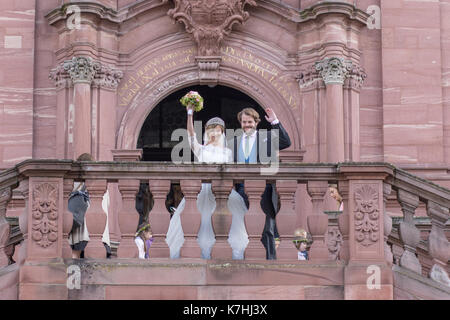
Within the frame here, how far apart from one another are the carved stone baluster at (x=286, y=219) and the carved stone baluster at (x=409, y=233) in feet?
3.32

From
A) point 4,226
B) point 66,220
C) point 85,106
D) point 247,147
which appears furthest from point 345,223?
point 85,106

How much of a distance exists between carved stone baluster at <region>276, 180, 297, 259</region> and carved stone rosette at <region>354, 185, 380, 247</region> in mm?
566

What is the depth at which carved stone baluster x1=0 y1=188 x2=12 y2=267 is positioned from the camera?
11.2m

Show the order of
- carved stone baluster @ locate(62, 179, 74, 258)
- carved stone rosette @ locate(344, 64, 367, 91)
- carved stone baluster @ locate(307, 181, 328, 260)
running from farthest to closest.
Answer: carved stone rosette @ locate(344, 64, 367, 91) → carved stone baluster @ locate(307, 181, 328, 260) → carved stone baluster @ locate(62, 179, 74, 258)

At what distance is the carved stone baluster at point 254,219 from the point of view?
10914 millimetres

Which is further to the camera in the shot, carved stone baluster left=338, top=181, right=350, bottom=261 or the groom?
the groom

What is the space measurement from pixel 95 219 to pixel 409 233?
285cm

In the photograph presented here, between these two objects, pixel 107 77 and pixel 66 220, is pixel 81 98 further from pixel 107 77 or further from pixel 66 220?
pixel 66 220

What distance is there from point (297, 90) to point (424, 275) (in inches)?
285

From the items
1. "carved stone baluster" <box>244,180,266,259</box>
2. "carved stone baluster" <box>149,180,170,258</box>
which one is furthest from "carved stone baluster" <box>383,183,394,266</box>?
"carved stone baluster" <box>149,180,170,258</box>

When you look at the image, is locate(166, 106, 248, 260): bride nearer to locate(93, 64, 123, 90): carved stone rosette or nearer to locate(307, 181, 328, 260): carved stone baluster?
locate(307, 181, 328, 260): carved stone baluster

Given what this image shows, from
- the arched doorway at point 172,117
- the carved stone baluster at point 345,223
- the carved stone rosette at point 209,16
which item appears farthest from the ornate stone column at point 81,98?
the carved stone baluster at point 345,223

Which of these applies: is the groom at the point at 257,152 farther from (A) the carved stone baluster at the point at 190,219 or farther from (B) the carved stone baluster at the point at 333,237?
(A) the carved stone baluster at the point at 190,219

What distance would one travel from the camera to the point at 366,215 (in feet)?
35.7
